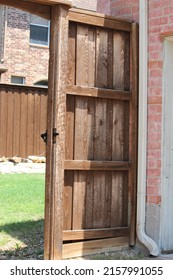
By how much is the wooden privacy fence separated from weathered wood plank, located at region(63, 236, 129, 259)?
9562 millimetres

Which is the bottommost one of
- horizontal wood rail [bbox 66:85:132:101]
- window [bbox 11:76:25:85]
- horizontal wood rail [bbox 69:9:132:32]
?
horizontal wood rail [bbox 66:85:132:101]

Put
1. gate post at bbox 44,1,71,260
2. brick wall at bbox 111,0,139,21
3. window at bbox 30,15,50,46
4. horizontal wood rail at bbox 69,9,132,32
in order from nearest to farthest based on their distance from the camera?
gate post at bbox 44,1,71,260
horizontal wood rail at bbox 69,9,132,32
brick wall at bbox 111,0,139,21
window at bbox 30,15,50,46

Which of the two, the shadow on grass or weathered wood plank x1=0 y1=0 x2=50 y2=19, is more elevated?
weathered wood plank x1=0 y1=0 x2=50 y2=19

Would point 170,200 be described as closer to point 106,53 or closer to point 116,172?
point 116,172

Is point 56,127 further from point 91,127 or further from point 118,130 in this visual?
point 118,130

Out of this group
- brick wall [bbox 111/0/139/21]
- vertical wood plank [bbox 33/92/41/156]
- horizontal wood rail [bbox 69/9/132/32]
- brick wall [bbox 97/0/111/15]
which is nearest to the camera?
horizontal wood rail [bbox 69/9/132/32]

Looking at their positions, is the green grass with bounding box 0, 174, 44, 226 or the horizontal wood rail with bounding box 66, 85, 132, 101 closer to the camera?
the horizontal wood rail with bounding box 66, 85, 132, 101

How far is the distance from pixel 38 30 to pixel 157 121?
53.3 ft

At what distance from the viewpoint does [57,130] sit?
4.85 meters

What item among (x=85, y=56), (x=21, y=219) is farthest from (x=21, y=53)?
A: (x=85, y=56)

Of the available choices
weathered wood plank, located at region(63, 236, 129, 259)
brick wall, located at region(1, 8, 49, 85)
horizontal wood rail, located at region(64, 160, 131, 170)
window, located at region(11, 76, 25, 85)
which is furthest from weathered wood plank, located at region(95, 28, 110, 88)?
window, located at region(11, 76, 25, 85)

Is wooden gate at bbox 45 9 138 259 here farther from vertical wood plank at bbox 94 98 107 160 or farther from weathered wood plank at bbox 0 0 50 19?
weathered wood plank at bbox 0 0 50 19

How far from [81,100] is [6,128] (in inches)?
376

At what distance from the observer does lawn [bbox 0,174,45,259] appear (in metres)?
5.51
